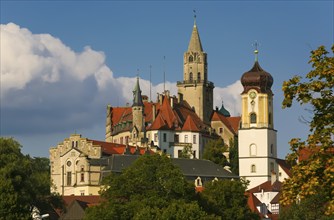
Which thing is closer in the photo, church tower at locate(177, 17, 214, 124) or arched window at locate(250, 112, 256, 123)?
arched window at locate(250, 112, 256, 123)

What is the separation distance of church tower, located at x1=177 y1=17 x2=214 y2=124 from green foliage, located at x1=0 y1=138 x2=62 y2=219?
85.9 m

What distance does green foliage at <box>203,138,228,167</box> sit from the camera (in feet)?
489

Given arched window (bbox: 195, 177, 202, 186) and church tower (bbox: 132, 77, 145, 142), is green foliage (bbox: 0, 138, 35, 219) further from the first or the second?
church tower (bbox: 132, 77, 145, 142)

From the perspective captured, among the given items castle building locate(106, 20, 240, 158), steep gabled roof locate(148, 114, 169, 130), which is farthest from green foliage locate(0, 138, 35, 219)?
steep gabled roof locate(148, 114, 169, 130)

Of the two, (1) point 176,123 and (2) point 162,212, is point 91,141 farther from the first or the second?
(2) point 162,212

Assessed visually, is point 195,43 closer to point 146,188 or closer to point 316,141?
point 146,188

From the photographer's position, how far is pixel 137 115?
15500 cm

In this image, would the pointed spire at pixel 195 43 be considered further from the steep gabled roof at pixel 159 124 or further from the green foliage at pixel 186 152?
the green foliage at pixel 186 152

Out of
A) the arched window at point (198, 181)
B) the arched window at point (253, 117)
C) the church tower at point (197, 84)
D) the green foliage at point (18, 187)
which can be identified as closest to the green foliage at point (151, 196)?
the green foliage at point (18, 187)

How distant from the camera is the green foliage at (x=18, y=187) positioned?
2569 inches

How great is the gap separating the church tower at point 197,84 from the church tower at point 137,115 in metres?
14.3

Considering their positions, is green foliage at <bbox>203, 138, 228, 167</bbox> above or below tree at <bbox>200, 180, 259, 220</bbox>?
above

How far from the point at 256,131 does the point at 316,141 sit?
11780cm

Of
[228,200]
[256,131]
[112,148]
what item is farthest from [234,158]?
[228,200]
